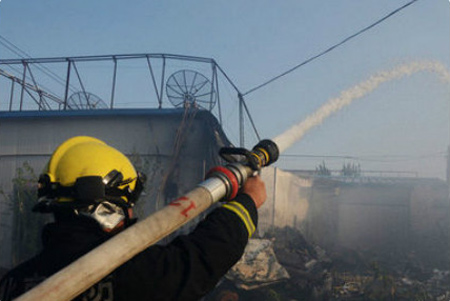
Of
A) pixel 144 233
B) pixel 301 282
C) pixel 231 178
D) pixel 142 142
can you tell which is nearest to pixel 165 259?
pixel 144 233

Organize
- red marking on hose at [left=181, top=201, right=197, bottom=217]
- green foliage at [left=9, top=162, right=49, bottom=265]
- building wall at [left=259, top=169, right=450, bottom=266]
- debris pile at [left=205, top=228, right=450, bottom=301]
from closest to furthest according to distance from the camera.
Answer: red marking on hose at [left=181, top=201, right=197, bottom=217], debris pile at [left=205, top=228, right=450, bottom=301], green foliage at [left=9, top=162, right=49, bottom=265], building wall at [left=259, top=169, right=450, bottom=266]

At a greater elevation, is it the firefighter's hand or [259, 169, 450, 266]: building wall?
the firefighter's hand

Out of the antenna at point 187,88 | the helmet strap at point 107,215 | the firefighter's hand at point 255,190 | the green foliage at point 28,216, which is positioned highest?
the antenna at point 187,88

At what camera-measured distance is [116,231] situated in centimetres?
169

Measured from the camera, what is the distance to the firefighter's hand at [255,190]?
5.80 feet

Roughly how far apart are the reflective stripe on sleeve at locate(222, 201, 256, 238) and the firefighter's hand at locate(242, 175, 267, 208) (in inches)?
5.2

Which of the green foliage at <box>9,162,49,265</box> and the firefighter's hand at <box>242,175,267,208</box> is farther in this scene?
the green foliage at <box>9,162,49,265</box>

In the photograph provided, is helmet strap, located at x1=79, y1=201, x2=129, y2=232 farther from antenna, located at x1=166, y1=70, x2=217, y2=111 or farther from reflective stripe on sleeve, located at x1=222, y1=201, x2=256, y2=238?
antenna, located at x1=166, y1=70, x2=217, y2=111

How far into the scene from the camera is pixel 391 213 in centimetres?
2452

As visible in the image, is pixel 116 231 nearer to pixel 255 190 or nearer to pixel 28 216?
pixel 255 190

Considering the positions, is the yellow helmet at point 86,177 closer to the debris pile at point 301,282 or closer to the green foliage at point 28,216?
the debris pile at point 301,282

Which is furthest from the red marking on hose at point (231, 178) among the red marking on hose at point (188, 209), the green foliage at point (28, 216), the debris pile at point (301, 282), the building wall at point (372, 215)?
the building wall at point (372, 215)

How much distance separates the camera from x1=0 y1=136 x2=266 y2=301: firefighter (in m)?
1.41

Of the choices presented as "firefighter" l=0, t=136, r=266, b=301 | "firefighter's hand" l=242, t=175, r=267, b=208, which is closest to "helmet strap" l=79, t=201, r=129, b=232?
"firefighter" l=0, t=136, r=266, b=301
